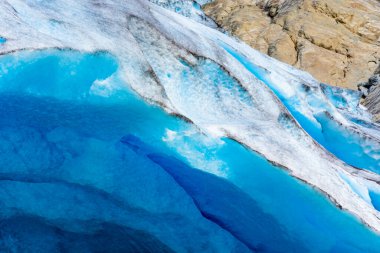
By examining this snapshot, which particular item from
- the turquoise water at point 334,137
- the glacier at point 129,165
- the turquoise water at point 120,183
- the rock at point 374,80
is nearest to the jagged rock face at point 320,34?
the rock at point 374,80

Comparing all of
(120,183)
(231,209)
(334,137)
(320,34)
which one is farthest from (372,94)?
(120,183)

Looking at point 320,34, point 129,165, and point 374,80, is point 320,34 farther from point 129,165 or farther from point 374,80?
point 129,165

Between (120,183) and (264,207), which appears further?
(264,207)

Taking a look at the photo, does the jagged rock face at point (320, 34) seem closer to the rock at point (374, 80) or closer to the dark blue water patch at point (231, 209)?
the rock at point (374, 80)

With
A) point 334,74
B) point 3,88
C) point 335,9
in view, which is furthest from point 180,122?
point 335,9

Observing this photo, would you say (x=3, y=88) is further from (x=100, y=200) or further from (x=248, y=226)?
(x=248, y=226)
